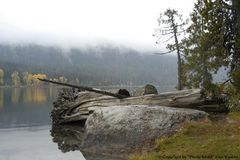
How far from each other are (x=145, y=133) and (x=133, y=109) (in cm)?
245

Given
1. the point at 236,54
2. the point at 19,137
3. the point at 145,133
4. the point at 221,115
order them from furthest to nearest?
the point at 19,137 → the point at 221,115 → the point at 145,133 → the point at 236,54

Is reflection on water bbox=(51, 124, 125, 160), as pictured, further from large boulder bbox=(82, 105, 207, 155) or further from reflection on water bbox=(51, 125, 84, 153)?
large boulder bbox=(82, 105, 207, 155)

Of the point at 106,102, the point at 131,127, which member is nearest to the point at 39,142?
the point at 106,102

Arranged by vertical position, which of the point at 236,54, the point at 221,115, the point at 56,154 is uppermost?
the point at 236,54

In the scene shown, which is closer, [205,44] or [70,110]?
[205,44]

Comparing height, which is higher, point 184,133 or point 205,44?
point 205,44

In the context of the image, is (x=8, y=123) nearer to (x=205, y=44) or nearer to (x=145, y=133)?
(x=145, y=133)

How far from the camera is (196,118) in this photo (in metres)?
25.5

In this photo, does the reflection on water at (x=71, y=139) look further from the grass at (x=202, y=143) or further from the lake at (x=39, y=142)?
the grass at (x=202, y=143)

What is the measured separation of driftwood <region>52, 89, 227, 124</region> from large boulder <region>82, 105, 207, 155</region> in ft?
13.0

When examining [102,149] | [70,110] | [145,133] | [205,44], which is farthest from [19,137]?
[205,44]

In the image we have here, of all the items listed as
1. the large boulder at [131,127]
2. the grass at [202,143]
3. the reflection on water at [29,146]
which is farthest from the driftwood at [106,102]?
the large boulder at [131,127]

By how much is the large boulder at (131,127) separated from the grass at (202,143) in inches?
42.1

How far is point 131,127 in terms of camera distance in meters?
24.7
